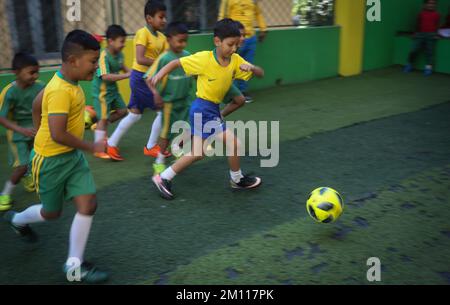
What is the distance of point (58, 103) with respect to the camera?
266 cm

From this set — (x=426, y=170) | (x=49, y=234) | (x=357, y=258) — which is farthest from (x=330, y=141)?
(x=49, y=234)

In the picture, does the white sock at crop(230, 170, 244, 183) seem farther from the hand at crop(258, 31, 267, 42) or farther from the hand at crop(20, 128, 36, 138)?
the hand at crop(258, 31, 267, 42)

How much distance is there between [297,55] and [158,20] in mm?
4536

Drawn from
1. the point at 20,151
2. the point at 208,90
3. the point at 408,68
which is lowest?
the point at 408,68

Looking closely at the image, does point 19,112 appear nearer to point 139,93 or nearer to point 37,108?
point 37,108

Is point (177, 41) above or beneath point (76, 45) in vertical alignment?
beneath

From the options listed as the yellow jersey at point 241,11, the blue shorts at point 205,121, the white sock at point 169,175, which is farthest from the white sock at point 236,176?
the yellow jersey at point 241,11

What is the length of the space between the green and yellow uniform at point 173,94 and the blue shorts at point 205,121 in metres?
0.63

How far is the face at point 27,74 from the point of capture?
3.81 meters

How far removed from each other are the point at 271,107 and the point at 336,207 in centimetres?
411

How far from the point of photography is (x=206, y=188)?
14.3 feet

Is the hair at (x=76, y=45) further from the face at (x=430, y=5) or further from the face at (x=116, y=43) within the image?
the face at (x=430, y=5)

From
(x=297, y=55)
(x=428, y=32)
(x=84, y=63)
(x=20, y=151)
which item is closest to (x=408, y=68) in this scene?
(x=428, y=32)

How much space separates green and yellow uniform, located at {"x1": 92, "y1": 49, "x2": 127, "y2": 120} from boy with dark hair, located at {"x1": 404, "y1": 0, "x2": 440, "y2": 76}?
7009 mm
